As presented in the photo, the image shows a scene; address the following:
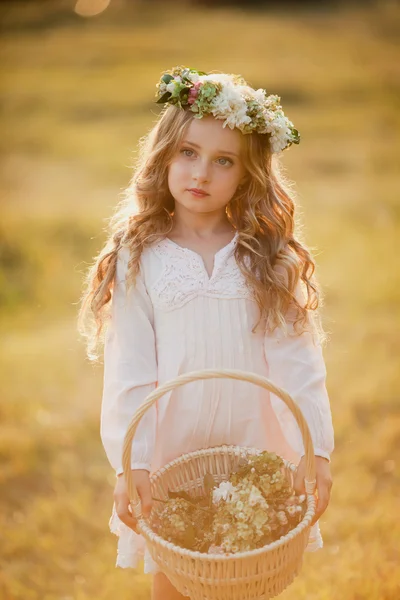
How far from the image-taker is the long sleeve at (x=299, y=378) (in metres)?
1.96

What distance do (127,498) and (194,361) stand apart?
376 millimetres

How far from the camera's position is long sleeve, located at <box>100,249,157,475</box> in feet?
6.27

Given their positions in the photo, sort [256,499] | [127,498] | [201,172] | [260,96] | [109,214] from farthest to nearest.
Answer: [109,214]
[260,96]
[201,172]
[127,498]
[256,499]

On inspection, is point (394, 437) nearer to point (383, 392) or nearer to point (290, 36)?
point (383, 392)

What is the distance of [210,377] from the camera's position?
64.2 inches

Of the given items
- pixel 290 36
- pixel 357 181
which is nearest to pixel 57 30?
pixel 290 36

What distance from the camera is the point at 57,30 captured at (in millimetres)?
9820

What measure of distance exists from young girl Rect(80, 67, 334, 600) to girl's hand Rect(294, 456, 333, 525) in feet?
0.04

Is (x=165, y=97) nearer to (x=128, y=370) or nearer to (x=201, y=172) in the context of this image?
(x=201, y=172)

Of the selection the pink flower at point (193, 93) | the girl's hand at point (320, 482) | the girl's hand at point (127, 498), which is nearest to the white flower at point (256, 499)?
the girl's hand at point (320, 482)

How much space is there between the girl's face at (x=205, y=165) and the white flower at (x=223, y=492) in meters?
0.69

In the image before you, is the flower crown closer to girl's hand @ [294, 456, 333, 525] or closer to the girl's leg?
girl's hand @ [294, 456, 333, 525]

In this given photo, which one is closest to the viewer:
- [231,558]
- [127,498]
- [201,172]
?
[231,558]

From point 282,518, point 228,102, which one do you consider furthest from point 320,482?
point 228,102
